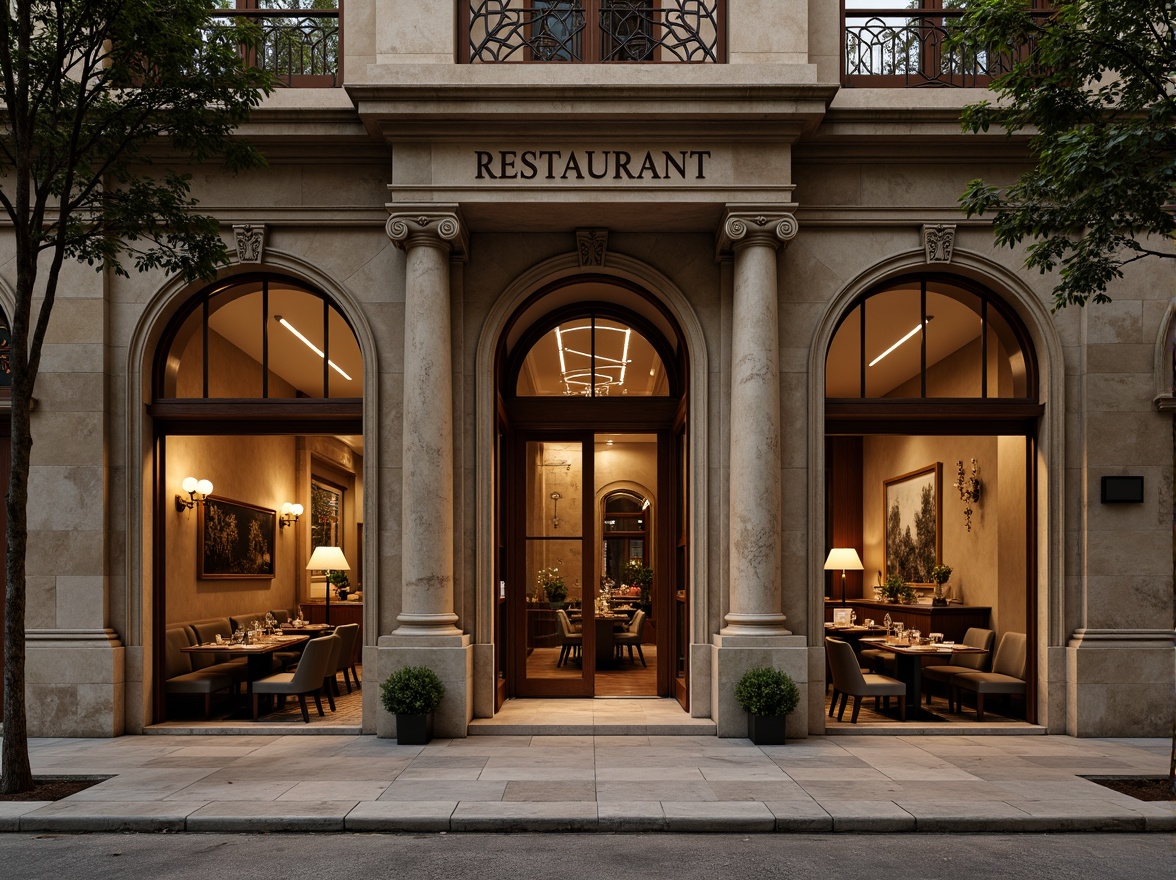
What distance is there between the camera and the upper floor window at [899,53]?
37.7 ft

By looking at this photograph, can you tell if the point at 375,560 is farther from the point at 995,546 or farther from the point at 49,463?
the point at 995,546

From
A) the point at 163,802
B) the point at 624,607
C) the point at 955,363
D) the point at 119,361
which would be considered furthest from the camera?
the point at 624,607

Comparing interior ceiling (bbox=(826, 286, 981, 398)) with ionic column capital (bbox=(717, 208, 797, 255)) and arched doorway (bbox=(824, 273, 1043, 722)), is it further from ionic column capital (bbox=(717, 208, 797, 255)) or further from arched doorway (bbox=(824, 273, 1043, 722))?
ionic column capital (bbox=(717, 208, 797, 255))

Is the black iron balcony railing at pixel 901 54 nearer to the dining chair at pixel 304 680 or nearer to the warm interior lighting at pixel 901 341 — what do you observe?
the warm interior lighting at pixel 901 341

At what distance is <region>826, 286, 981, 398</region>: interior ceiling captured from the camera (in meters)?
11.9

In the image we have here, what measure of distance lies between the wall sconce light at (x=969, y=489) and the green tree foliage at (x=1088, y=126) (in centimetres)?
663

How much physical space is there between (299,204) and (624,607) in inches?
337

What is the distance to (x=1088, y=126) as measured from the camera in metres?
8.63

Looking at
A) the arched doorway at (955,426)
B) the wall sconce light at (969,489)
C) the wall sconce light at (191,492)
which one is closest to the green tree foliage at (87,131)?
the wall sconce light at (191,492)

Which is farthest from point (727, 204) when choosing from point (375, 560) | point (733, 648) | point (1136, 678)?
point (1136, 678)

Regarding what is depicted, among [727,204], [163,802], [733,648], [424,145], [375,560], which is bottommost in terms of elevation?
[163,802]

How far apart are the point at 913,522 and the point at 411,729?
11.4 metres

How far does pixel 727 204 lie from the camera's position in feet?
35.0

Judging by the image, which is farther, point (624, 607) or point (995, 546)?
point (624, 607)
